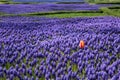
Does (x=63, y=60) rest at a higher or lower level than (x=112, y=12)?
higher

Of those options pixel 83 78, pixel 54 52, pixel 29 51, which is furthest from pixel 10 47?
pixel 83 78

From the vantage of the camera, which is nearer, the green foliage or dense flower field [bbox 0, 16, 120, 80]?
dense flower field [bbox 0, 16, 120, 80]

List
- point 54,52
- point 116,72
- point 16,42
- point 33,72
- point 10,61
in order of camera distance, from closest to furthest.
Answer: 1. point 116,72
2. point 33,72
3. point 10,61
4. point 54,52
5. point 16,42

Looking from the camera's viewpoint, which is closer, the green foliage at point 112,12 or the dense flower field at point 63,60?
the dense flower field at point 63,60

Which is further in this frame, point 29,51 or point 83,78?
point 29,51

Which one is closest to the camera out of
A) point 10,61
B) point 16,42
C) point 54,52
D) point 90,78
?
point 90,78

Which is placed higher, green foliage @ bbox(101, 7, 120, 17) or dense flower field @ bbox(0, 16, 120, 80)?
dense flower field @ bbox(0, 16, 120, 80)

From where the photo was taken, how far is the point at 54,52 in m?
10.1

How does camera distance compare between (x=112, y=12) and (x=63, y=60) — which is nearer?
(x=63, y=60)

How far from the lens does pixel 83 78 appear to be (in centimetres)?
734

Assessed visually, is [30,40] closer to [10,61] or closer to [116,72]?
[10,61]

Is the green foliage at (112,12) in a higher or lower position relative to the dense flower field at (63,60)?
lower

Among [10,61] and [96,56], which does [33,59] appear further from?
[96,56]

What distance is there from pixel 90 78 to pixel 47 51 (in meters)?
3.70
